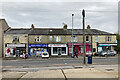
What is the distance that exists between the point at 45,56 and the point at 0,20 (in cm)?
1634

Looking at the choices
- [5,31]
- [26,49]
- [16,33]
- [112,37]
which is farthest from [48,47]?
[112,37]

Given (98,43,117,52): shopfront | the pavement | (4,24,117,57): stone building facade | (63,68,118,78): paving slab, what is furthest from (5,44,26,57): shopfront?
(63,68,118,78): paving slab

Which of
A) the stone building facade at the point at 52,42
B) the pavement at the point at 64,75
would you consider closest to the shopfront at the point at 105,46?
the stone building facade at the point at 52,42

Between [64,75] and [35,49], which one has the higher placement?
[35,49]

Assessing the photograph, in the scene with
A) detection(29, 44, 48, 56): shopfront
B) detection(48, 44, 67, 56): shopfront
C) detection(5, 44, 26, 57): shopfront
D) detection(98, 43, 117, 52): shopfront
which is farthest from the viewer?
detection(98, 43, 117, 52): shopfront

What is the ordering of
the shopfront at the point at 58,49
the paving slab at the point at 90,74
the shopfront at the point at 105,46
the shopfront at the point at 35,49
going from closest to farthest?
the paving slab at the point at 90,74
the shopfront at the point at 35,49
the shopfront at the point at 58,49
the shopfront at the point at 105,46

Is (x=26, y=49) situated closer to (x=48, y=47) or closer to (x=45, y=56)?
(x=48, y=47)

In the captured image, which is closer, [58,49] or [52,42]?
[52,42]

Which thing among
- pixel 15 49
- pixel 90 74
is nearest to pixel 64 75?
pixel 90 74

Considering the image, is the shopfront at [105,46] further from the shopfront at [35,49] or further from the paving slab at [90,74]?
the paving slab at [90,74]

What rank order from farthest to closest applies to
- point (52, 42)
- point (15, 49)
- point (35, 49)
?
point (52, 42), point (35, 49), point (15, 49)

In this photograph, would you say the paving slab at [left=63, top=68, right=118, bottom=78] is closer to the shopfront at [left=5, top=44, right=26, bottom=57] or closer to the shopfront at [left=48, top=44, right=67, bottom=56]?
the shopfront at [left=48, top=44, right=67, bottom=56]

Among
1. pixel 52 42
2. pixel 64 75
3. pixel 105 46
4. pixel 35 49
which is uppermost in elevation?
pixel 52 42

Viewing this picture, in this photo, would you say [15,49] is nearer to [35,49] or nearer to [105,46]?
[35,49]
